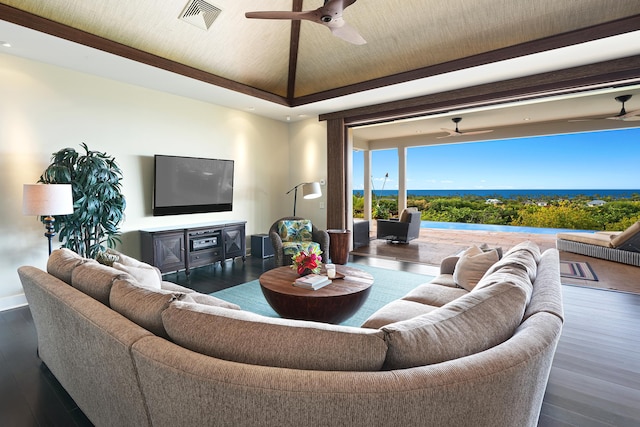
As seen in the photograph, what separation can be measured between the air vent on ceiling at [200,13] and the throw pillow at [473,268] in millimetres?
3988

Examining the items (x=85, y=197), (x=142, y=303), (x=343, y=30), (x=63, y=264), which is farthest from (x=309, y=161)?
(x=142, y=303)

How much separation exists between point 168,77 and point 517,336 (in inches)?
188

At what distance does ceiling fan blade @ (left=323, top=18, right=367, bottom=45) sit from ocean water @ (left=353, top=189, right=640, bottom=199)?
8.70 m

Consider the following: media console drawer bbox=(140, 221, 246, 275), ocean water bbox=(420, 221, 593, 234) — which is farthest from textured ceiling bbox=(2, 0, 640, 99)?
ocean water bbox=(420, 221, 593, 234)

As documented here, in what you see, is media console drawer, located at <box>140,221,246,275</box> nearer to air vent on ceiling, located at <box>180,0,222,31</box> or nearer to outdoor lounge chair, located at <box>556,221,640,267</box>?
air vent on ceiling, located at <box>180,0,222,31</box>

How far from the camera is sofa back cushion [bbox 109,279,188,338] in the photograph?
4.56 ft

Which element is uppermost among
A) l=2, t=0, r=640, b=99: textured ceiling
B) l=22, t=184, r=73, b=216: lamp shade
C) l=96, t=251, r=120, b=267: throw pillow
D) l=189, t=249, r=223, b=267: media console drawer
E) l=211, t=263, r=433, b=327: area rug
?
l=2, t=0, r=640, b=99: textured ceiling

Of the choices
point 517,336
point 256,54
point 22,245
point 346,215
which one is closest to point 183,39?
point 256,54

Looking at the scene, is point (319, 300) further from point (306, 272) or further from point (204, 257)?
point (204, 257)

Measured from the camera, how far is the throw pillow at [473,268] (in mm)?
2654

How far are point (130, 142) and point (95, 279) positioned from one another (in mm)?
3450

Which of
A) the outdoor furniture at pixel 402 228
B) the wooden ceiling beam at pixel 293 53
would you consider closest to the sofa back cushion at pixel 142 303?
the wooden ceiling beam at pixel 293 53

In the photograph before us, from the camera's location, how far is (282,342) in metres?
1.09

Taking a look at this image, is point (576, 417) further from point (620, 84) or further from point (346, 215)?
point (346, 215)
